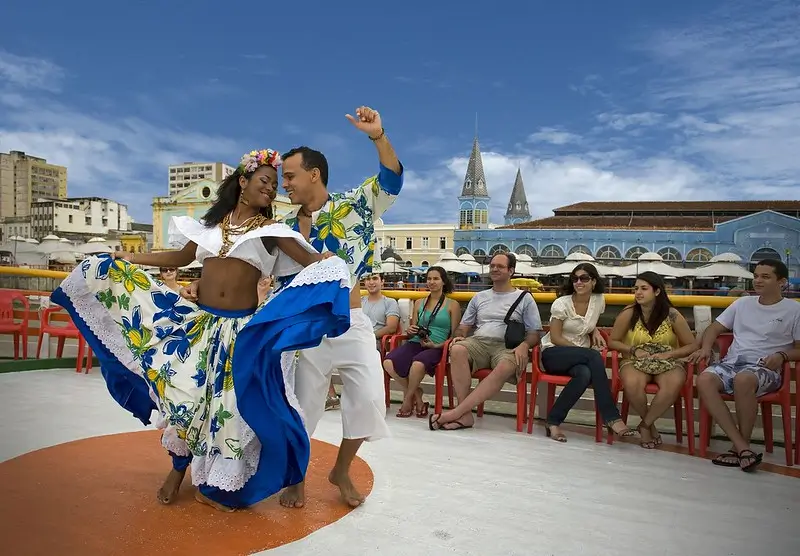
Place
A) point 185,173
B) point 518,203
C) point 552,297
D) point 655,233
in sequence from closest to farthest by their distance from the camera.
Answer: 1. point 552,297
2. point 655,233
3. point 518,203
4. point 185,173

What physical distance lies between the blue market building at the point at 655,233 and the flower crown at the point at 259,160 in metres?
35.3

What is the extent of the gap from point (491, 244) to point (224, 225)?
42.6m

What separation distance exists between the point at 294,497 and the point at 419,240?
51625 millimetres

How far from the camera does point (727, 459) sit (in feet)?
12.6

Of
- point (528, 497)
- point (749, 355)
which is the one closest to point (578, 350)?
point (749, 355)

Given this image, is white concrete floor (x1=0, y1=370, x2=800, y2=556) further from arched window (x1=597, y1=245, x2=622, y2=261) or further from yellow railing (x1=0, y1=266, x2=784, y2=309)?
arched window (x1=597, y1=245, x2=622, y2=261)

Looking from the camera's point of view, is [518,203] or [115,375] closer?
[115,375]

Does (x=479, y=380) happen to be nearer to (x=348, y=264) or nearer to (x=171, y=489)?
(x=348, y=264)

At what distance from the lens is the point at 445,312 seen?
527cm

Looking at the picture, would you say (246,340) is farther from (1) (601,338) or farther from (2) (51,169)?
(2) (51,169)

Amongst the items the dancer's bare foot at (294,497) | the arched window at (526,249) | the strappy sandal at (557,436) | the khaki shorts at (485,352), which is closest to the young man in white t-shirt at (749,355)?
the strappy sandal at (557,436)

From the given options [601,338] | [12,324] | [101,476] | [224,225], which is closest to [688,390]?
[601,338]

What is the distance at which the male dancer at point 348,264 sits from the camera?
2883 millimetres

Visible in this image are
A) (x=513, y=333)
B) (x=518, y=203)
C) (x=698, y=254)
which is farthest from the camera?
(x=518, y=203)
